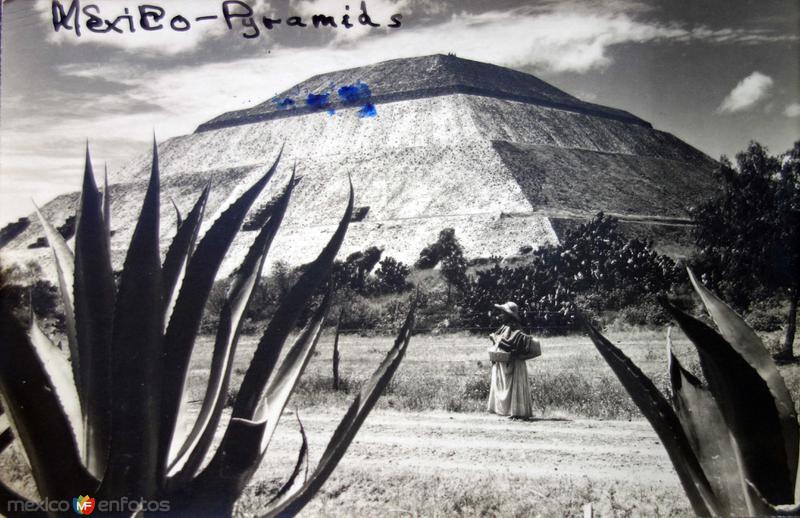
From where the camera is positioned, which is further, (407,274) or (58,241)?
(407,274)

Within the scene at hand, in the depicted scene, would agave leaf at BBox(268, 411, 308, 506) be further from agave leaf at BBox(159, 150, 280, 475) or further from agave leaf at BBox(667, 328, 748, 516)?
agave leaf at BBox(667, 328, 748, 516)

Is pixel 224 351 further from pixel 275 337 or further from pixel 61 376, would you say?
pixel 61 376

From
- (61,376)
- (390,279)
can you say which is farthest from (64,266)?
(390,279)

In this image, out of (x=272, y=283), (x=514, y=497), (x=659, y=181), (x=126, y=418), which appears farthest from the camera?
(x=659, y=181)

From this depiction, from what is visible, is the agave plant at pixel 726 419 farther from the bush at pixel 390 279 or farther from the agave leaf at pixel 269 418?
the bush at pixel 390 279

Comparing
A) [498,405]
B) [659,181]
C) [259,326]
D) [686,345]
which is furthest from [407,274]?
[659,181]

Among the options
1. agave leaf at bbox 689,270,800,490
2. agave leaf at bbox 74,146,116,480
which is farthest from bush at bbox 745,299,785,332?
agave leaf at bbox 74,146,116,480

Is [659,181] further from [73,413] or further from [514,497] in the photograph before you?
[73,413]
